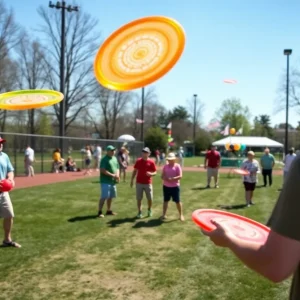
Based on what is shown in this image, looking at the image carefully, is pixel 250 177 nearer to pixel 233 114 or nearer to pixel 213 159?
pixel 213 159

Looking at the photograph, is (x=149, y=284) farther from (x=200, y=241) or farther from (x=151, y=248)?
(x=200, y=241)

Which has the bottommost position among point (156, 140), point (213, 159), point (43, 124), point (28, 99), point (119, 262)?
point (119, 262)

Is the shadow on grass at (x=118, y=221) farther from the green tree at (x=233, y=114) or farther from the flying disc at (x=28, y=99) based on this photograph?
the green tree at (x=233, y=114)

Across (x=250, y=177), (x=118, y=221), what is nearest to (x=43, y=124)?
(x=250, y=177)

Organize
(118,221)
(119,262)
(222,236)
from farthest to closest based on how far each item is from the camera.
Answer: (118,221), (119,262), (222,236)

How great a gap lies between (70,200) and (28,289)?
813 centimetres

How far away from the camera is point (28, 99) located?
5.62m

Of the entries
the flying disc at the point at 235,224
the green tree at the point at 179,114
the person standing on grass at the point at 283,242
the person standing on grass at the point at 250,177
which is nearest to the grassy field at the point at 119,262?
the person standing on grass at the point at 250,177

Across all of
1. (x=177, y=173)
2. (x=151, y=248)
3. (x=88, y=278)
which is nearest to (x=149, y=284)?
(x=88, y=278)

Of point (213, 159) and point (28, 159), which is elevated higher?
point (213, 159)

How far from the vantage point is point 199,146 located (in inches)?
2857

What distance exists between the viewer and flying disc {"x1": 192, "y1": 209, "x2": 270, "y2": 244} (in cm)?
178

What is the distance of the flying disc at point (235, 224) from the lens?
178 cm

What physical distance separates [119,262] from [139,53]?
3.24 metres
